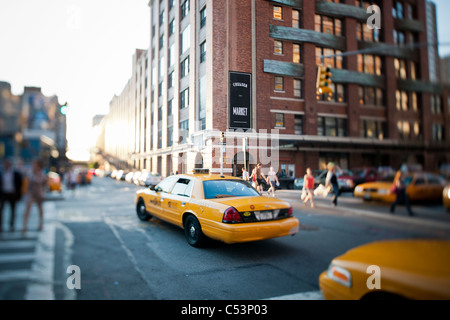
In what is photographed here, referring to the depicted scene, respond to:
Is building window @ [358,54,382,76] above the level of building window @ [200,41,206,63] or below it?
below

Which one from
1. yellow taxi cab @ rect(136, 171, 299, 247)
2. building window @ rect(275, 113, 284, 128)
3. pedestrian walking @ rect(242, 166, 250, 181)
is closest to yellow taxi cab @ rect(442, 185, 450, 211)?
building window @ rect(275, 113, 284, 128)

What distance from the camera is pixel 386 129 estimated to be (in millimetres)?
1503

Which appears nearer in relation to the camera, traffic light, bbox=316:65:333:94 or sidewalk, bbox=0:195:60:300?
sidewalk, bbox=0:195:60:300

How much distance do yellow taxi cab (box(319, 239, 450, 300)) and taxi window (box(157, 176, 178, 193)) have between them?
1.70 metres

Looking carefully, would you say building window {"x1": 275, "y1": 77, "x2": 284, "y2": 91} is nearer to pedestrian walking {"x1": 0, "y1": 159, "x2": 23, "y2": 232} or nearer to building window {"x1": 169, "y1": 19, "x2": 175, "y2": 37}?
building window {"x1": 169, "y1": 19, "x2": 175, "y2": 37}

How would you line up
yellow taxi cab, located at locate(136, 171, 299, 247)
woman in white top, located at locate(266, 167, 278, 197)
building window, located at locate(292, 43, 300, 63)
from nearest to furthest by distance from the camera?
building window, located at locate(292, 43, 300, 63)
woman in white top, located at locate(266, 167, 278, 197)
yellow taxi cab, located at locate(136, 171, 299, 247)

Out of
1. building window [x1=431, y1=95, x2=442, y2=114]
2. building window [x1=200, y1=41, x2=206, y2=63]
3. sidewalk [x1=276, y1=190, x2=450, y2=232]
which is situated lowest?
sidewalk [x1=276, y1=190, x2=450, y2=232]

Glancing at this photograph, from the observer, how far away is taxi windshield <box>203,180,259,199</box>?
219 cm

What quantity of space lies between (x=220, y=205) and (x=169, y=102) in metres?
1.10

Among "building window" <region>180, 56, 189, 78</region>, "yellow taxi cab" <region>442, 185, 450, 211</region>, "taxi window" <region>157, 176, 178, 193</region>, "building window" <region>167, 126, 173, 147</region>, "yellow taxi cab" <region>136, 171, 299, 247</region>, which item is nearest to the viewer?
"yellow taxi cab" <region>442, 185, 450, 211</region>

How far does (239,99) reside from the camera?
6.39ft

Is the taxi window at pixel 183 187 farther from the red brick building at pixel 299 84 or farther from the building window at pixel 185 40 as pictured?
the building window at pixel 185 40

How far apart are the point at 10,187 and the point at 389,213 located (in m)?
1.59

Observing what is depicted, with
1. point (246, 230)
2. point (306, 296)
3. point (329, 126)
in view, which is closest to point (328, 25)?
point (329, 126)
